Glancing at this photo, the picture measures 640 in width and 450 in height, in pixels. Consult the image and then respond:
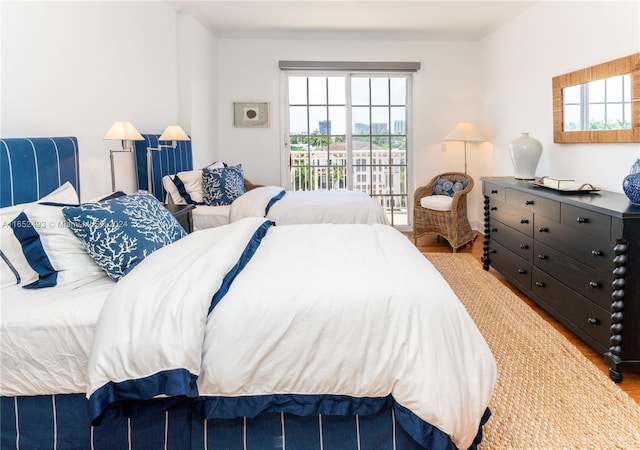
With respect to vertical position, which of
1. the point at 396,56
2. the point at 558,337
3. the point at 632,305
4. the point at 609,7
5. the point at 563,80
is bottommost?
the point at 558,337

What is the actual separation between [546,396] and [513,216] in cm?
183

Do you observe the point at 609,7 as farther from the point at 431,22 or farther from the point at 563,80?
Answer: the point at 431,22

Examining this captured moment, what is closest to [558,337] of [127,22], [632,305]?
[632,305]

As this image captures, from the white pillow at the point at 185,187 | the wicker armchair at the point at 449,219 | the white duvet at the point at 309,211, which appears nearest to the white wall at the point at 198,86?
the white pillow at the point at 185,187

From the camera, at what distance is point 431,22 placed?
5.40 m

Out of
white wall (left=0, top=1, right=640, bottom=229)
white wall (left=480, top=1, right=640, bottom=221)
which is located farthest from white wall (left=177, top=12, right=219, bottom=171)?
white wall (left=480, top=1, right=640, bottom=221)

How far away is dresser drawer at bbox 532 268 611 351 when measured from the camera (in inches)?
99.8

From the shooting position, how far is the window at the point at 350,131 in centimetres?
623

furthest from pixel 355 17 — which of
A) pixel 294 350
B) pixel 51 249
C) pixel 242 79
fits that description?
pixel 294 350

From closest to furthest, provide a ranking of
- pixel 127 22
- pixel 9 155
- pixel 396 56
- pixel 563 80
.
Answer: pixel 9 155
pixel 127 22
pixel 563 80
pixel 396 56

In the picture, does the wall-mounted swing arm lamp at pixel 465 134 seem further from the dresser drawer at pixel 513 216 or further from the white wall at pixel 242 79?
the dresser drawer at pixel 513 216

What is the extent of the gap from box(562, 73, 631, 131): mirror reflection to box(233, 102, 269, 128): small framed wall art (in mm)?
3402

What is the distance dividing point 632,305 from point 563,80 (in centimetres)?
240

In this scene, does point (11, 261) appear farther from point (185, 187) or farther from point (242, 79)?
point (242, 79)
